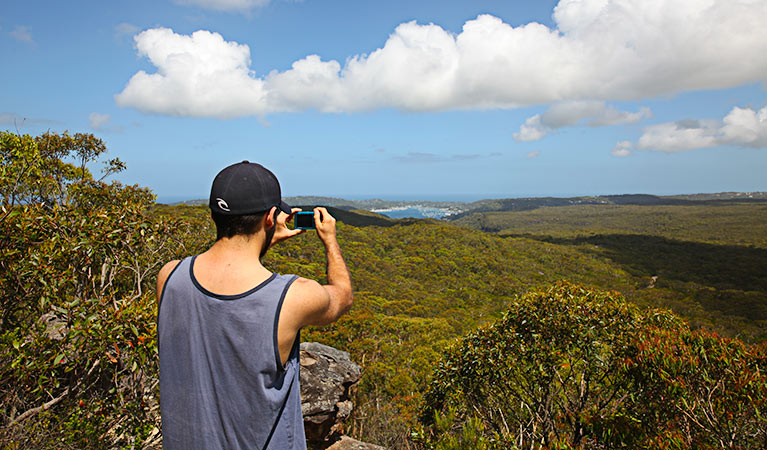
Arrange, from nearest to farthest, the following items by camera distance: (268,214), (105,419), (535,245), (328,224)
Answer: (268,214), (328,224), (105,419), (535,245)

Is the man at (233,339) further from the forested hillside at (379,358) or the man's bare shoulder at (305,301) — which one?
the forested hillside at (379,358)

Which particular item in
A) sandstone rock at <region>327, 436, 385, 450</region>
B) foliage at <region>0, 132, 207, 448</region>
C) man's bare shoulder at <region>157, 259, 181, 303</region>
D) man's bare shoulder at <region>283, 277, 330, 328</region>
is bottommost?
sandstone rock at <region>327, 436, 385, 450</region>

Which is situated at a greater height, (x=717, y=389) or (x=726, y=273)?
(x=717, y=389)

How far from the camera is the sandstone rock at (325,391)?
816 centimetres

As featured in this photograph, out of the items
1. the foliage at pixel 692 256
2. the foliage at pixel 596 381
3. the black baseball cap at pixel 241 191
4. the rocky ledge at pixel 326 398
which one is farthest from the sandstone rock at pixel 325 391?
the foliage at pixel 692 256

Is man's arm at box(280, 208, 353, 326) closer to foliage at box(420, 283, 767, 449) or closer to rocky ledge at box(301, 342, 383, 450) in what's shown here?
foliage at box(420, 283, 767, 449)

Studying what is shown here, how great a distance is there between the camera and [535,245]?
7775 centimetres

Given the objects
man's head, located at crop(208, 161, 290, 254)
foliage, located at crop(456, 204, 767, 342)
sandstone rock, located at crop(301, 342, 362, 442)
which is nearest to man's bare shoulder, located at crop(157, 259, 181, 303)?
man's head, located at crop(208, 161, 290, 254)

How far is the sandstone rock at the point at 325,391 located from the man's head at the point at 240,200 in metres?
7.62

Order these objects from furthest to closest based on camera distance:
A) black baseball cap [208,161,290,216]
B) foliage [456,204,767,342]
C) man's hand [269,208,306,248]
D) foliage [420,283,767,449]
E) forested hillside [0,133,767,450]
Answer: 1. foliage [456,204,767,342]
2. foliage [420,283,767,449]
3. forested hillside [0,133,767,450]
4. man's hand [269,208,306,248]
5. black baseball cap [208,161,290,216]

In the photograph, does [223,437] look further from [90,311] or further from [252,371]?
[90,311]

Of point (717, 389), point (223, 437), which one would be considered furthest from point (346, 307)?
point (717, 389)

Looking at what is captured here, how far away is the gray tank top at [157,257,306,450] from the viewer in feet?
4.14

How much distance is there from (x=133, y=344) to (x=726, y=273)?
80246mm
